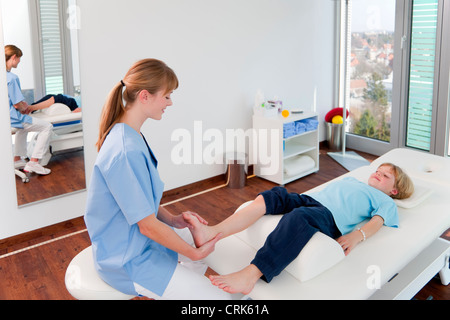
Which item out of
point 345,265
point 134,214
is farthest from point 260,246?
point 134,214

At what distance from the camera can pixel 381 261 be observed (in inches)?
67.7

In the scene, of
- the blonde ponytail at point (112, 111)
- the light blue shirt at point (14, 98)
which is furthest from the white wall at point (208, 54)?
the blonde ponytail at point (112, 111)

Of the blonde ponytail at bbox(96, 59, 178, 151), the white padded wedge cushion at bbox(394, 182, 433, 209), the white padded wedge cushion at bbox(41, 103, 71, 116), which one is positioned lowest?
the white padded wedge cushion at bbox(394, 182, 433, 209)

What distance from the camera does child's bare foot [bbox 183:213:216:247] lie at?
1.67 metres

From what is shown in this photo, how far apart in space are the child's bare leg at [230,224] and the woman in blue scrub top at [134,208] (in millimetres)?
96

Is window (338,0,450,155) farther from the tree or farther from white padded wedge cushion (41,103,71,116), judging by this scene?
white padded wedge cushion (41,103,71,116)

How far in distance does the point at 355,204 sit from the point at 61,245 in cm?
166

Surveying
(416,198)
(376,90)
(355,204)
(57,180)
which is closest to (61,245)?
(57,180)

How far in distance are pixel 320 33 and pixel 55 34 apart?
91.5 inches

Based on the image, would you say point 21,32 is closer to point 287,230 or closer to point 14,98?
point 14,98

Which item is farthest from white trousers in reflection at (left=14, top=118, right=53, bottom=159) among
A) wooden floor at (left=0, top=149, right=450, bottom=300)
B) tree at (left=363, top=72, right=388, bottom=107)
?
tree at (left=363, top=72, right=388, bottom=107)

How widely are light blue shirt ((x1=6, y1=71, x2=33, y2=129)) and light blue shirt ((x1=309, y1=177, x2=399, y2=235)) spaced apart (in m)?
1.61
